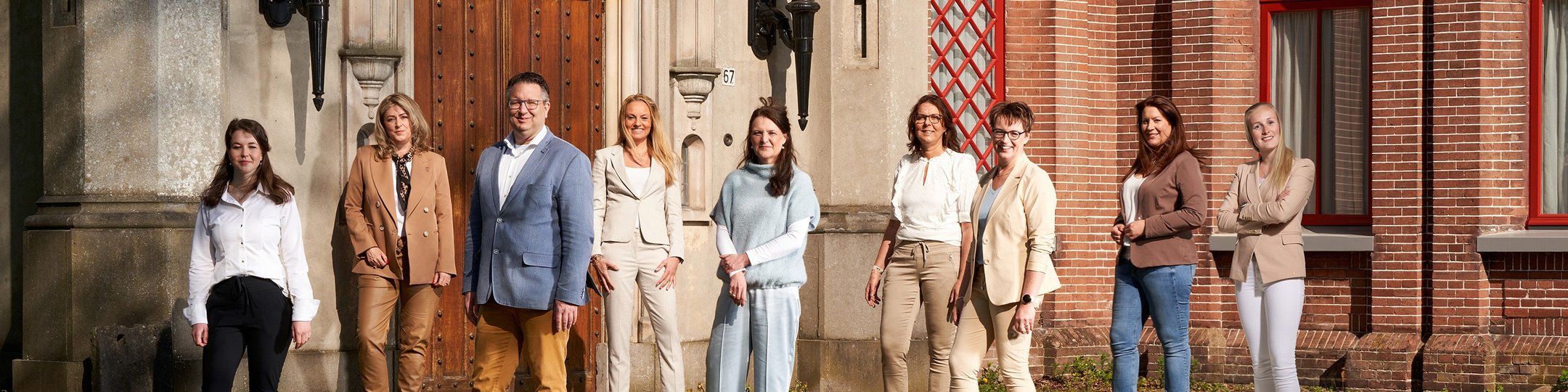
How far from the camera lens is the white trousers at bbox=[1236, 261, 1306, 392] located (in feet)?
24.7

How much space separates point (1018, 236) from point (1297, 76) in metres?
5.75

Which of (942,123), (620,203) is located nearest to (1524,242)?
(942,123)

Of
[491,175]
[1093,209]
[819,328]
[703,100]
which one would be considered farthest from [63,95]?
[1093,209]

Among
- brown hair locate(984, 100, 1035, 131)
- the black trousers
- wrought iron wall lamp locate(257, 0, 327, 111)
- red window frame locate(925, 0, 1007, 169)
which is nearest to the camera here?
the black trousers

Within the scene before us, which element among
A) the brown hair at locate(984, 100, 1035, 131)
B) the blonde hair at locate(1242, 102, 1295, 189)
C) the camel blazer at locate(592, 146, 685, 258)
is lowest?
the camel blazer at locate(592, 146, 685, 258)

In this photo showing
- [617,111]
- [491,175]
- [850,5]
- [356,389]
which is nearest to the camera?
[491,175]

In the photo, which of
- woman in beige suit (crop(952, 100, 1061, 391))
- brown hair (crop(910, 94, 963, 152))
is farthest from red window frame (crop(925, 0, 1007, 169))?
woman in beige suit (crop(952, 100, 1061, 391))

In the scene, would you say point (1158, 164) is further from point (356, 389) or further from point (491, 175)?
point (356, 389)

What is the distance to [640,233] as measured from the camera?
8.24m

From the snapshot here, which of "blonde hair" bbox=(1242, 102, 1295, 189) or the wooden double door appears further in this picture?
the wooden double door

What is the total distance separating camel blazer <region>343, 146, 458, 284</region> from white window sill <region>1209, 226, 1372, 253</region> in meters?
5.95

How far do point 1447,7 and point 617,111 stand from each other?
6.06m

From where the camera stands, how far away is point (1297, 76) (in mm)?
12234

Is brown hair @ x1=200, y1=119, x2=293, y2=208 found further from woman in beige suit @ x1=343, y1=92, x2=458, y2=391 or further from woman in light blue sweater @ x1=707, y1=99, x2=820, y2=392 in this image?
woman in light blue sweater @ x1=707, y1=99, x2=820, y2=392
